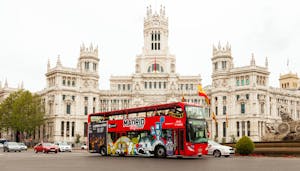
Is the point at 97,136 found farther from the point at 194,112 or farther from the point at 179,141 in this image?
the point at 194,112

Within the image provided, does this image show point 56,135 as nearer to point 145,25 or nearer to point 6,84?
point 6,84

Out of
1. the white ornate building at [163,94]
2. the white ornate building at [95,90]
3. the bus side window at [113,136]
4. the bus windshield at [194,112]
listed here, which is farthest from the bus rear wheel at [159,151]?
the white ornate building at [95,90]

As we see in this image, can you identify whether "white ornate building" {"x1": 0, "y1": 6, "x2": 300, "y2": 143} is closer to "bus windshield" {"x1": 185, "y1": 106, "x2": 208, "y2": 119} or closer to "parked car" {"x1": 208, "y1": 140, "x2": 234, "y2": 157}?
"parked car" {"x1": 208, "y1": 140, "x2": 234, "y2": 157}

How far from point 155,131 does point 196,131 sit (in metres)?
3.81

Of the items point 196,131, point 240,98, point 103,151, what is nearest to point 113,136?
point 103,151

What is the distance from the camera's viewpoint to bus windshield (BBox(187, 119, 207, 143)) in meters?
32.2

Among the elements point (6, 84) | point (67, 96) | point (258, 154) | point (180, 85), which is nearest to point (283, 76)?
point (180, 85)

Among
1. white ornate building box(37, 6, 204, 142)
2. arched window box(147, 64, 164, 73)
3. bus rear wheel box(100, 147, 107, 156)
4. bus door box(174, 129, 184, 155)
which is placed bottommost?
bus rear wheel box(100, 147, 107, 156)

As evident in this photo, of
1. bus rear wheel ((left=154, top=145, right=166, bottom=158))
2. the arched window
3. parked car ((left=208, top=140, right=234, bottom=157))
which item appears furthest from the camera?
the arched window

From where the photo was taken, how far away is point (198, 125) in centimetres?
3281

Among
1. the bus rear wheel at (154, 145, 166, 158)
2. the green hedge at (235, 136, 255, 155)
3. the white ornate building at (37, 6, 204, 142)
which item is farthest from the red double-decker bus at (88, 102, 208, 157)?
the white ornate building at (37, 6, 204, 142)

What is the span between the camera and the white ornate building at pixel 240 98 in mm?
98375

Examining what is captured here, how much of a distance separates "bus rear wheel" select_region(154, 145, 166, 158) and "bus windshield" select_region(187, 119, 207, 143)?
10.4 ft

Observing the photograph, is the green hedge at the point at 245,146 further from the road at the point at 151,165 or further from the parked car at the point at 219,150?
the road at the point at 151,165
